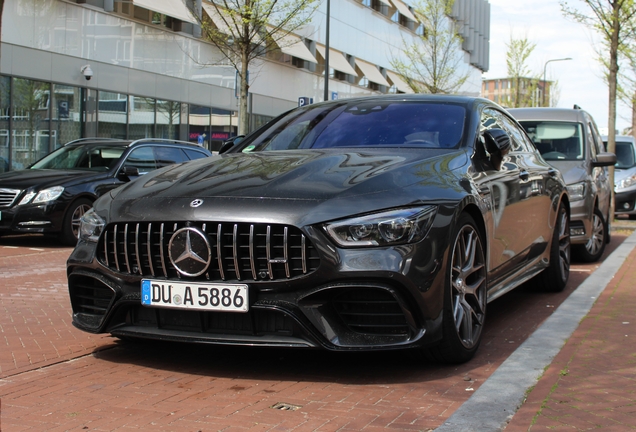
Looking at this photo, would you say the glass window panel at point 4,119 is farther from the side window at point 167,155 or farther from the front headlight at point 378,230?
the front headlight at point 378,230

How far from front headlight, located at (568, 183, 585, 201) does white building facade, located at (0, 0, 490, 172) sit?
15.6 meters

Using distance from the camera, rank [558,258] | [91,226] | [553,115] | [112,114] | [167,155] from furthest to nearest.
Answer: [112,114] < [167,155] < [553,115] < [558,258] < [91,226]

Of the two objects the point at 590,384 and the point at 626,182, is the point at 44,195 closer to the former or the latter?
the point at 590,384

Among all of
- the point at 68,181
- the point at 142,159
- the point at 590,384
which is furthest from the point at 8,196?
the point at 590,384

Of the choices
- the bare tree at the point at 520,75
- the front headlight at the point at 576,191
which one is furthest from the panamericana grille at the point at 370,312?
the bare tree at the point at 520,75

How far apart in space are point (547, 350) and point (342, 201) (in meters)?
1.71

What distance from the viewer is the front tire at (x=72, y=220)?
12.4 meters

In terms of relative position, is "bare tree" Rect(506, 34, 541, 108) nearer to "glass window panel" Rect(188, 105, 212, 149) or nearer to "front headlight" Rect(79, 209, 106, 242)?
"glass window panel" Rect(188, 105, 212, 149)

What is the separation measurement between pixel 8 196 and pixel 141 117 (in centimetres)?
1545

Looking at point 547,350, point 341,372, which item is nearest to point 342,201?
point 341,372

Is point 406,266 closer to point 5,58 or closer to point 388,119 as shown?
point 388,119

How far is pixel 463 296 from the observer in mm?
4812

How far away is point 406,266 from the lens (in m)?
4.18

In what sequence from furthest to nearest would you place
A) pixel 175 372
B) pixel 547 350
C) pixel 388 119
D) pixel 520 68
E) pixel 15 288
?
pixel 520 68 < pixel 15 288 < pixel 388 119 < pixel 547 350 < pixel 175 372
